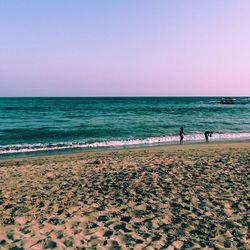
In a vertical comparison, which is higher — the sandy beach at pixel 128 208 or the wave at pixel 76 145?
the sandy beach at pixel 128 208

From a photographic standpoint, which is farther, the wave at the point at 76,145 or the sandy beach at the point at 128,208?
the wave at the point at 76,145

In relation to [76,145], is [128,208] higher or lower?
higher

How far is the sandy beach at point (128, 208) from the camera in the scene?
6.10 meters

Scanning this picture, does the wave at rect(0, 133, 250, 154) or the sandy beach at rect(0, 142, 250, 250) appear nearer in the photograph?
the sandy beach at rect(0, 142, 250, 250)

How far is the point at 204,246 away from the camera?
5.86 metres

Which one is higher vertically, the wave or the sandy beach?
the sandy beach

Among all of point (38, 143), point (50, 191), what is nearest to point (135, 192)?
point (50, 191)

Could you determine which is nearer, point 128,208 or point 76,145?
point 128,208

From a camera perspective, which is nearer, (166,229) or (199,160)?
(166,229)

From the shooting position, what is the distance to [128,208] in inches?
306

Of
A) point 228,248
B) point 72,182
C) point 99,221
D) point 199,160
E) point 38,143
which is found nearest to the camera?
point 228,248

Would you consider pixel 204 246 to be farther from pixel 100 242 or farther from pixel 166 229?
pixel 100 242

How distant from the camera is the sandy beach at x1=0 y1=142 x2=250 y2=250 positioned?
6.10 m

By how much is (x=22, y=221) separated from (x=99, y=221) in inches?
76.1
